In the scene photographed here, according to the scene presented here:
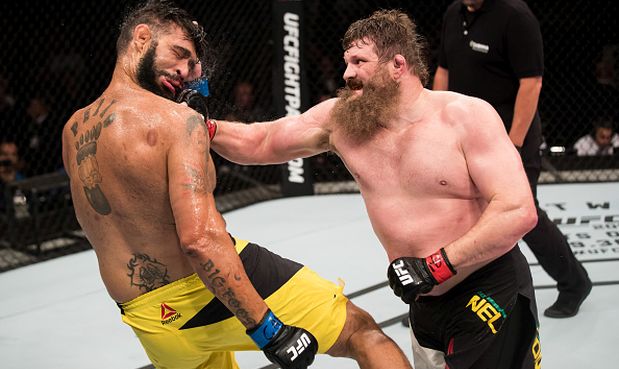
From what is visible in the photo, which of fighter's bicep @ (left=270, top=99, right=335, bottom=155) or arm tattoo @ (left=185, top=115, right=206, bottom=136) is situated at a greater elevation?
arm tattoo @ (left=185, top=115, right=206, bottom=136)

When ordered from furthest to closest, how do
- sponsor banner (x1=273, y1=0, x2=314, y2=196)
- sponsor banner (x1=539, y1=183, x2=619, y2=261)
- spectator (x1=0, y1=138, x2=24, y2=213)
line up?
1. sponsor banner (x1=273, y1=0, x2=314, y2=196)
2. spectator (x1=0, y1=138, x2=24, y2=213)
3. sponsor banner (x1=539, y1=183, x2=619, y2=261)

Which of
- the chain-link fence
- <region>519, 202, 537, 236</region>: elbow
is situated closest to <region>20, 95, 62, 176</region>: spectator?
the chain-link fence

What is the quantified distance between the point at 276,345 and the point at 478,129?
0.68m

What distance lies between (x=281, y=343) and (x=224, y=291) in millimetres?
176

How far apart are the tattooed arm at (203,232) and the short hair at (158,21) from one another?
0.95ft

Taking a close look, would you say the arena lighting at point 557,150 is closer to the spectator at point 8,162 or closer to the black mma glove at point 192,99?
the spectator at point 8,162

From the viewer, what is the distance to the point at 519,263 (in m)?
2.17

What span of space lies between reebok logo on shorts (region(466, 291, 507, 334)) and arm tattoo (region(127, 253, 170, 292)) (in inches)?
29.6

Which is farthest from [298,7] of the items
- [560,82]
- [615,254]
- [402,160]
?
[402,160]

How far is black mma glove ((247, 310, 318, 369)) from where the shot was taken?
1937 millimetres

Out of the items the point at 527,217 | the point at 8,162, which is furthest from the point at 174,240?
the point at 8,162

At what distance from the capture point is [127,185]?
2.01 meters

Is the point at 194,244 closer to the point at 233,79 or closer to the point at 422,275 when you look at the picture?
the point at 422,275

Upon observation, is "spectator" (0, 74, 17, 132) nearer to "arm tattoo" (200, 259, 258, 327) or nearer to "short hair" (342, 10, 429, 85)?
"short hair" (342, 10, 429, 85)
